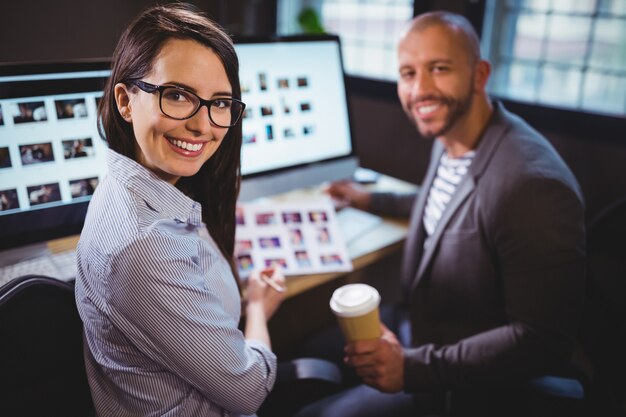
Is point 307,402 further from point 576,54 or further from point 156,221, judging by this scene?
point 576,54

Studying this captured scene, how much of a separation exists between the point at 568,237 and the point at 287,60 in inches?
37.3

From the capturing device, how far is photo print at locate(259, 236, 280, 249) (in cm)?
154

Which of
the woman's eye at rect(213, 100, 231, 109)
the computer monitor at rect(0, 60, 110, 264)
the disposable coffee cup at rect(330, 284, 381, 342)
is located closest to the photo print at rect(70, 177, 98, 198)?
the computer monitor at rect(0, 60, 110, 264)

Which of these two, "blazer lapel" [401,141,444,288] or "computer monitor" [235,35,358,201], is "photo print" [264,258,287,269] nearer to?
"computer monitor" [235,35,358,201]

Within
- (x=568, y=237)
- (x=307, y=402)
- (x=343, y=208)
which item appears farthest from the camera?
(x=343, y=208)

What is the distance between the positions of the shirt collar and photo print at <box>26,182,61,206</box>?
0.40 m

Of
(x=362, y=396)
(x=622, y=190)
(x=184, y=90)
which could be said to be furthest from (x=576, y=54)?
(x=184, y=90)

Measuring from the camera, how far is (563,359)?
1.30m

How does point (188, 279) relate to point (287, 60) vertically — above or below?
below

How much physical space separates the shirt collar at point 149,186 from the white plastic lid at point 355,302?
0.38m

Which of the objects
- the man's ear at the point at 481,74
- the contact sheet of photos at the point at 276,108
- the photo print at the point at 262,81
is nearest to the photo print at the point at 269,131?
the contact sheet of photos at the point at 276,108

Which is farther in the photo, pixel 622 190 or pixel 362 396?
pixel 622 190

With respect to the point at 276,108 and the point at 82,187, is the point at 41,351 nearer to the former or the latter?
the point at 82,187

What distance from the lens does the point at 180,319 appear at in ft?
2.87
